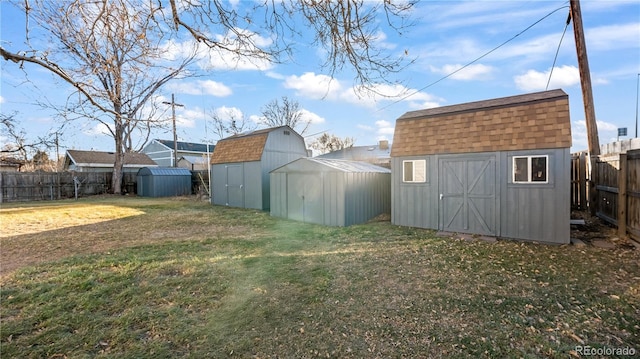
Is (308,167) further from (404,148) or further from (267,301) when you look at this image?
(267,301)

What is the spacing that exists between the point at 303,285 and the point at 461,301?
190 cm

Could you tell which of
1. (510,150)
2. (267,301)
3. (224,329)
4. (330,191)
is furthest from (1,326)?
(510,150)

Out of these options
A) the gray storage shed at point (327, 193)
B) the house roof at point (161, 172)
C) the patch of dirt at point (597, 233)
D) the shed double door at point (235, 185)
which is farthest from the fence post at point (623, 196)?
the house roof at point (161, 172)

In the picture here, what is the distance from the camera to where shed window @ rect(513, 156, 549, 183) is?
582cm

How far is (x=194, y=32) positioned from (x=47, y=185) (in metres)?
19.4

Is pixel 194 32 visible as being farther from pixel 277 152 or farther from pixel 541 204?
pixel 277 152

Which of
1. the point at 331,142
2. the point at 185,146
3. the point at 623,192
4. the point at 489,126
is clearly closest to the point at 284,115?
the point at 331,142

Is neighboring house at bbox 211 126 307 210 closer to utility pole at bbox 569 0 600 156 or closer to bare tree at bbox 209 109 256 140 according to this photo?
utility pole at bbox 569 0 600 156

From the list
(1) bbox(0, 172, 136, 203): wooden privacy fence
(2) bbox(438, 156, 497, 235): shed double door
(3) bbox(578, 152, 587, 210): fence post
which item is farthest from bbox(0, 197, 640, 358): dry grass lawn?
(1) bbox(0, 172, 136, 203): wooden privacy fence

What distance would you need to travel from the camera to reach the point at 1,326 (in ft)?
9.04

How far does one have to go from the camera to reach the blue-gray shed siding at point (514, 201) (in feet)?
18.5

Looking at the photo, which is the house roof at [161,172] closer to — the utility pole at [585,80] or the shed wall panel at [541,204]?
the shed wall panel at [541,204]

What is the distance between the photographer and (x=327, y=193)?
806cm

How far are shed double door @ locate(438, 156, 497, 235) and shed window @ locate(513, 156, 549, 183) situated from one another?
42cm
